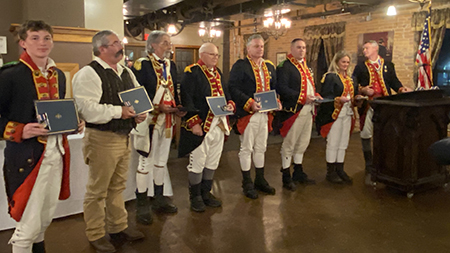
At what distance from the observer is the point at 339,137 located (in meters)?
4.12

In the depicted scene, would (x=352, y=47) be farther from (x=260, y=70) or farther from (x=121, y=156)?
(x=121, y=156)

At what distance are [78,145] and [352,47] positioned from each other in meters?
7.22

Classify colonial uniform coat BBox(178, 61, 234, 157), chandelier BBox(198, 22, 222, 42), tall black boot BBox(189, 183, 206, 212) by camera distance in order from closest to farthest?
1. colonial uniform coat BBox(178, 61, 234, 157)
2. tall black boot BBox(189, 183, 206, 212)
3. chandelier BBox(198, 22, 222, 42)

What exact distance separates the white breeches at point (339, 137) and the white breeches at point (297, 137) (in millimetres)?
336

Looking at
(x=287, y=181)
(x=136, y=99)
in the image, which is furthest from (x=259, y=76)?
(x=136, y=99)

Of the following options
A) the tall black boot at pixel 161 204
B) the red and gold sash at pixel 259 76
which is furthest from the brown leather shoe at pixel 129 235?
the red and gold sash at pixel 259 76

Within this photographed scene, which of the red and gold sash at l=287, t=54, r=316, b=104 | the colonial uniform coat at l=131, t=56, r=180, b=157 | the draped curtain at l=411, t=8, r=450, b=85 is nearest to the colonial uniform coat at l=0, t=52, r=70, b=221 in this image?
the colonial uniform coat at l=131, t=56, r=180, b=157

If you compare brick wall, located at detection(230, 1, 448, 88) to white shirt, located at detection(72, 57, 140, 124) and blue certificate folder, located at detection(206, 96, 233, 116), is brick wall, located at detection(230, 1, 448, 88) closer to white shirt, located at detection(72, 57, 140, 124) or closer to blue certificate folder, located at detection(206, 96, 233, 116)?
blue certificate folder, located at detection(206, 96, 233, 116)

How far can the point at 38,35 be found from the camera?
6.50 feet

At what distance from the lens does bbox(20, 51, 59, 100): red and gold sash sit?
2004 mm

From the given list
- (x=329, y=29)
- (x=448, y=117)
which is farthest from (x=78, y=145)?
(x=329, y=29)

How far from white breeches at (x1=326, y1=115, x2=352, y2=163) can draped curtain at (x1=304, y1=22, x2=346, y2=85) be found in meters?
5.33

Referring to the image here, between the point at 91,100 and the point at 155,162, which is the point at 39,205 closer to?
the point at 91,100

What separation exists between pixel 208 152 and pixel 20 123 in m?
1.66
